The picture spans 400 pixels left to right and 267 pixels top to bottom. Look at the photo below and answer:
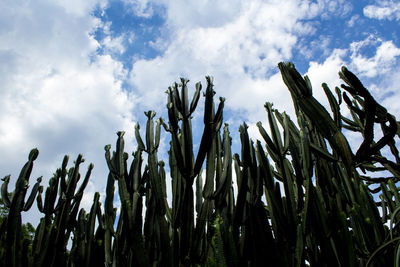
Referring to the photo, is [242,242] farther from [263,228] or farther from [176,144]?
[176,144]

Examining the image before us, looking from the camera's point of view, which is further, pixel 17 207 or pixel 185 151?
pixel 185 151

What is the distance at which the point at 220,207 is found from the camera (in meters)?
2.51

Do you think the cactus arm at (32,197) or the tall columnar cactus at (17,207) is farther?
the cactus arm at (32,197)

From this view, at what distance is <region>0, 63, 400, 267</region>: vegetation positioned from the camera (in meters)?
2.19

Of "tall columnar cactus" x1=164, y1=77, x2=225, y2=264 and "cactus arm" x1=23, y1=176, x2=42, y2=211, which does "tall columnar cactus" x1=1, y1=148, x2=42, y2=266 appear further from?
"tall columnar cactus" x1=164, y1=77, x2=225, y2=264

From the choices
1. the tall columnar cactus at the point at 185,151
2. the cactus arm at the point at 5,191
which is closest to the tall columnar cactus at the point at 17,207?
the cactus arm at the point at 5,191

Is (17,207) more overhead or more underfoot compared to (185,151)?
more underfoot

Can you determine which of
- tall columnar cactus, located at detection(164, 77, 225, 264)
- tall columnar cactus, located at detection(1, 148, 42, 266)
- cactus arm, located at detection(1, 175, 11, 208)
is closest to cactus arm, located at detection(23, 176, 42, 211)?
tall columnar cactus, located at detection(1, 148, 42, 266)

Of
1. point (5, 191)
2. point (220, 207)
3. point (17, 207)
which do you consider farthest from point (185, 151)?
point (5, 191)

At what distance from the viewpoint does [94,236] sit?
2.60 m

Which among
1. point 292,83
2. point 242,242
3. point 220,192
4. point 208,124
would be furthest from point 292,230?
point 292,83

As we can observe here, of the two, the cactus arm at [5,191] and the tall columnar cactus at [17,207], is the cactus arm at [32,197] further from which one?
the cactus arm at [5,191]

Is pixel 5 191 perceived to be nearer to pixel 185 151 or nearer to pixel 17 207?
pixel 17 207

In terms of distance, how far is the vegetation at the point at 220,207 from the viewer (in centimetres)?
219
